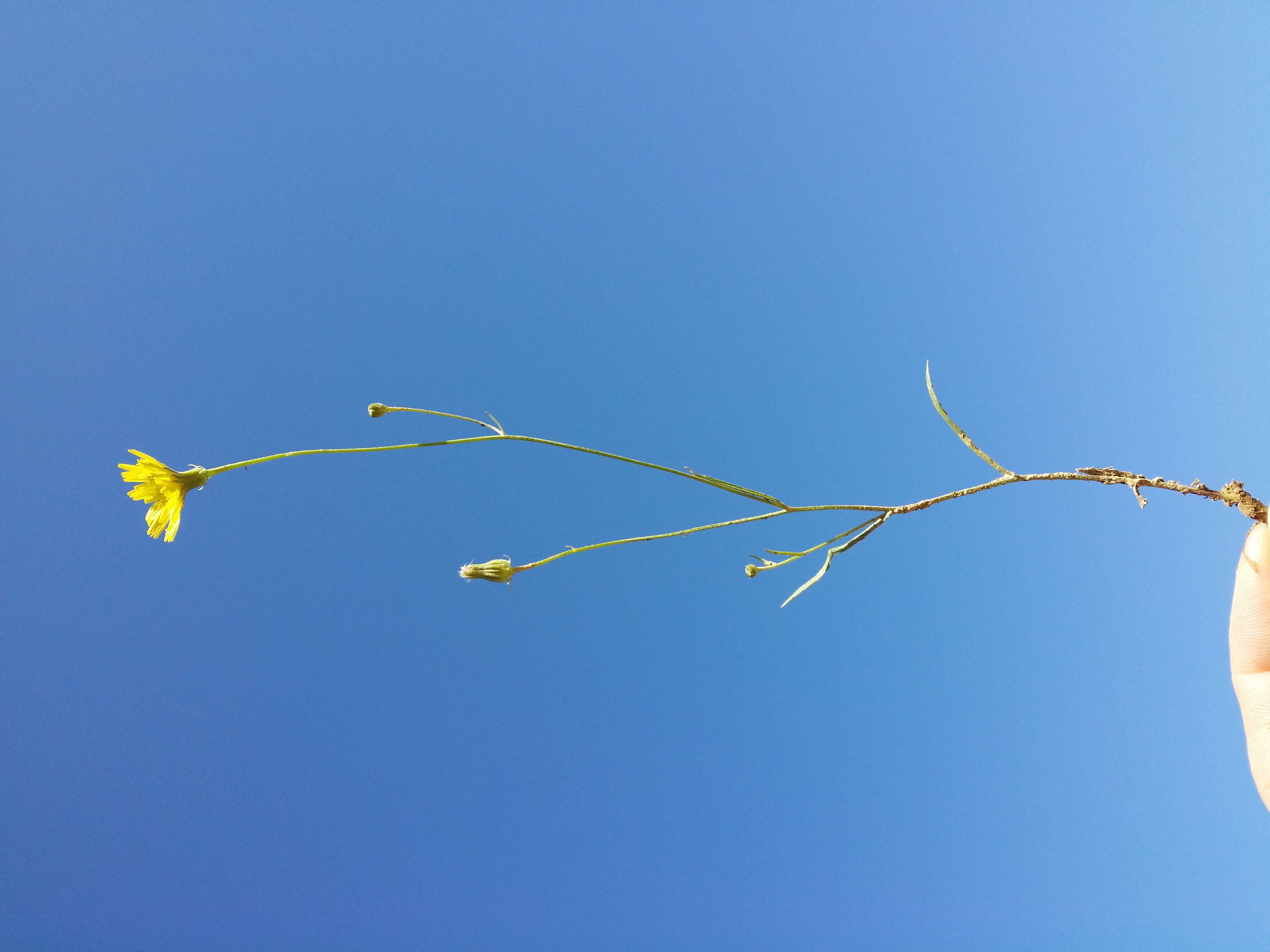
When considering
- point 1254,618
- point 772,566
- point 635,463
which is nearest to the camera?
point 635,463

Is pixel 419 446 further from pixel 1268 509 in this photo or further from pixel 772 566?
pixel 1268 509

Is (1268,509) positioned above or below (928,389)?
below

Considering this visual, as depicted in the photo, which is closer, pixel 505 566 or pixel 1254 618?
pixel 505 566

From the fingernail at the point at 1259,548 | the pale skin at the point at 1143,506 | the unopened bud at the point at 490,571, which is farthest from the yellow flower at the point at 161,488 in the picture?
the fingernail at the point at 1259,548

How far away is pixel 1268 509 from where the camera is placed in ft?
4.78

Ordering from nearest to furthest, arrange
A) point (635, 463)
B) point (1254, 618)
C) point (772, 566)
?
1. point (635, 463)
2. point (772, 566)
3. point (1254, 618)

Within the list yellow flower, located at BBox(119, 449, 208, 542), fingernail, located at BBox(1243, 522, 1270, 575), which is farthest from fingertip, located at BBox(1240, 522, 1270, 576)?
yellow flower, located at BBox(119, 449, 208, 542)

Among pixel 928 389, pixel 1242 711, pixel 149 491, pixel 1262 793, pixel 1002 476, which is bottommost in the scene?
pixel 1262 793

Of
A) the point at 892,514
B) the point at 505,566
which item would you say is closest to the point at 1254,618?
the point at 892,514

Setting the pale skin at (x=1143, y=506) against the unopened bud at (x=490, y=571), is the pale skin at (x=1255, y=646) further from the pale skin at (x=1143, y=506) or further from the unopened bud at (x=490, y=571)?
the unopened bud at (x=490, y=571)

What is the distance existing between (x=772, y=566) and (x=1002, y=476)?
0.55 m

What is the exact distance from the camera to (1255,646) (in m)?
1.50

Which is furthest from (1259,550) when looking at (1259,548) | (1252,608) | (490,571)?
(490,571)

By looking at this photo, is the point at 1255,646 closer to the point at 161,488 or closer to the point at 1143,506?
the point at 1143,506
